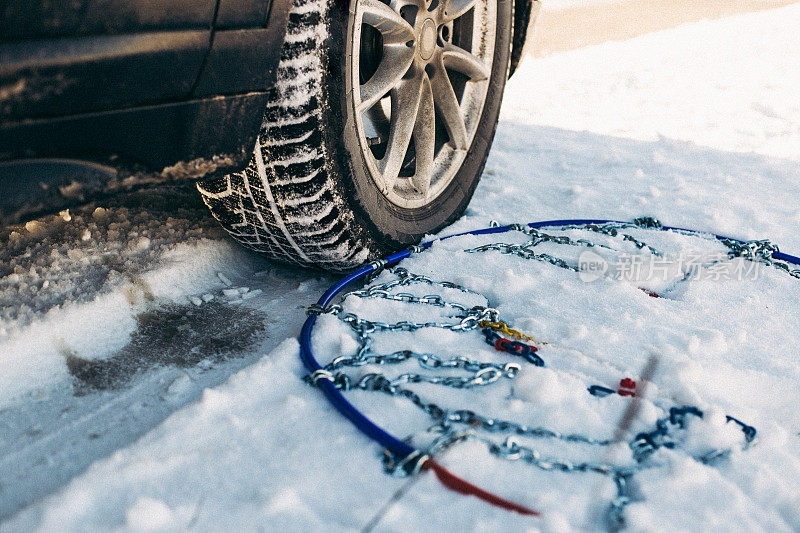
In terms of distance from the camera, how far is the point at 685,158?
3363 millimetres

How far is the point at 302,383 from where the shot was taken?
4.45 feet

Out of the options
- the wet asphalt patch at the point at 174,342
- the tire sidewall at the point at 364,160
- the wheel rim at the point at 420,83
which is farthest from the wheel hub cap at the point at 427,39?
the wet asphalt patch at the point at 174,342

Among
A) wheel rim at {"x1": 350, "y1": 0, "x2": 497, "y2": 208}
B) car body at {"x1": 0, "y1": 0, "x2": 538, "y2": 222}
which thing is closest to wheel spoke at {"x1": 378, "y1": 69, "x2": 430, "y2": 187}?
wheel rim at {"x1": 350, "y1": 0, "x2": 497, "y2": 208}

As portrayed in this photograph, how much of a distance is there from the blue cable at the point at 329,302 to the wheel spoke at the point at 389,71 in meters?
0.51

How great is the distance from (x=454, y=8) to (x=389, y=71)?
394 mm

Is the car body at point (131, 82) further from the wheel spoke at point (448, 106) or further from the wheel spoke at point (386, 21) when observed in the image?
the wheel spoke at point (448, 106)

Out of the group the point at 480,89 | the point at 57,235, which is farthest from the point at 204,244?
the point at 480,89

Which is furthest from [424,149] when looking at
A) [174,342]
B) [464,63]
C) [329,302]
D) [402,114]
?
[174,342]

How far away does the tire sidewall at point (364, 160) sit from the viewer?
1.56 m

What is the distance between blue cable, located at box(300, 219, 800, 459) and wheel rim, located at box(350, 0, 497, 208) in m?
0.21

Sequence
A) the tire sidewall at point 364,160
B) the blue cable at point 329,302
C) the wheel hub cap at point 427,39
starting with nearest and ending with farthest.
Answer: the blue cable at point 329,302, the tire sidewall at point 364,160, the wheel hub cap at point 427,39

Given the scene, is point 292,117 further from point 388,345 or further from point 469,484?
point 469,484

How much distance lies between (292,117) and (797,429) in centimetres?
138

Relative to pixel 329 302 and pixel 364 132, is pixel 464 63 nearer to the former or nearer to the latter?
pixel 364 132
